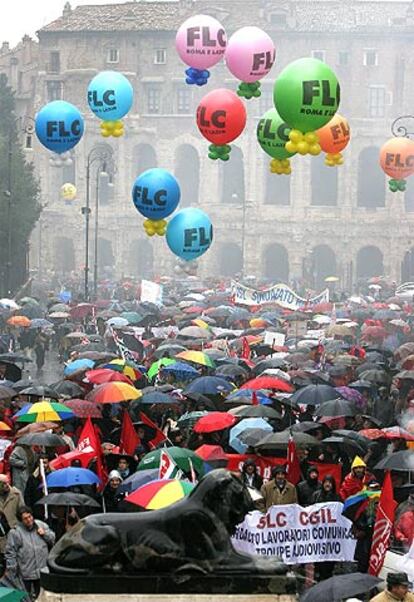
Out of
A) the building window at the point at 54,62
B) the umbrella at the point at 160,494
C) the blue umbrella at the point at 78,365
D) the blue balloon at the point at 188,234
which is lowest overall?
the blue umbrella at the point at 78,365

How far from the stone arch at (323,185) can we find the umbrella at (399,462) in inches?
2362

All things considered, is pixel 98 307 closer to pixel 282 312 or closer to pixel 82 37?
pixel 282 312

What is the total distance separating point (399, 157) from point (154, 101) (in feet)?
175

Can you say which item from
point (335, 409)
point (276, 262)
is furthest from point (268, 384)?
point (276, 262)

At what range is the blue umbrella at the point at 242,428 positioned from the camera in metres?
14.7

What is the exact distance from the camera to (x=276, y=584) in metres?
7.87

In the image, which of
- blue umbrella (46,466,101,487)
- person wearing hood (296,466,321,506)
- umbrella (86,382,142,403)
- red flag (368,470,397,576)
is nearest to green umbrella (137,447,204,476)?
blue umbrella (46,466,101,487)

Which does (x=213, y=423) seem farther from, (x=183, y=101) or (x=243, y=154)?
(x=183, y=101)

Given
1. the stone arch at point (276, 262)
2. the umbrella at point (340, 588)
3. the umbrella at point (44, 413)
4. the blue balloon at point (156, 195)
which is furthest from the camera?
the stone arch at point (276, 262)

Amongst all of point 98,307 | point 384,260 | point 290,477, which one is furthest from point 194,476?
point 384,260

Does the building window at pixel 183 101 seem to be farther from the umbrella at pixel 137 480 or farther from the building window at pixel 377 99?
the umbrella at pixel 137 480

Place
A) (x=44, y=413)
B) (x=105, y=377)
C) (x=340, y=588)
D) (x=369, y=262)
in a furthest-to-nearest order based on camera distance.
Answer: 1. (x=369, y=262)
2. (x=105, y=377)
3. (x=44, y=413)
4. (x=340, y=588)

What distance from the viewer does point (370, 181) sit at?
7325 centimetres

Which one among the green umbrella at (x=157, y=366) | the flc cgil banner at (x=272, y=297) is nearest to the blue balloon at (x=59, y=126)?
the green umbrella at (x=157, y=366)
